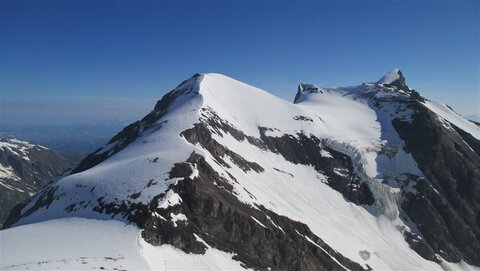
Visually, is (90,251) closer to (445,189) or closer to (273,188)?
(273,188)

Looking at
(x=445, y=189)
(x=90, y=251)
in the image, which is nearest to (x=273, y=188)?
(x=90, y=251)

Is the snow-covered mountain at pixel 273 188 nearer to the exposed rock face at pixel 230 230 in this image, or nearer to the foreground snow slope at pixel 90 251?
the exposed rock face at pixel 230 230

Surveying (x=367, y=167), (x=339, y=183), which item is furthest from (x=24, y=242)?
(x=367, y=167)

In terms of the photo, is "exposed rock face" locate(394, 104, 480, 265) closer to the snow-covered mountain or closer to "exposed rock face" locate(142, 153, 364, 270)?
the snow-covered mountain

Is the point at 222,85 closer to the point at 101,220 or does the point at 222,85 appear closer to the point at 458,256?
the point at 458,256

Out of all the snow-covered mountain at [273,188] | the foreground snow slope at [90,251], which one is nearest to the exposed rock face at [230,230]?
the snow-covered mountain at [273,188]

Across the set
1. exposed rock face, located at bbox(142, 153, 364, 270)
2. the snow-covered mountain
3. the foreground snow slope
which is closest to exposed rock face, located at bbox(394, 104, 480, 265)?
the snow-covered mountain
